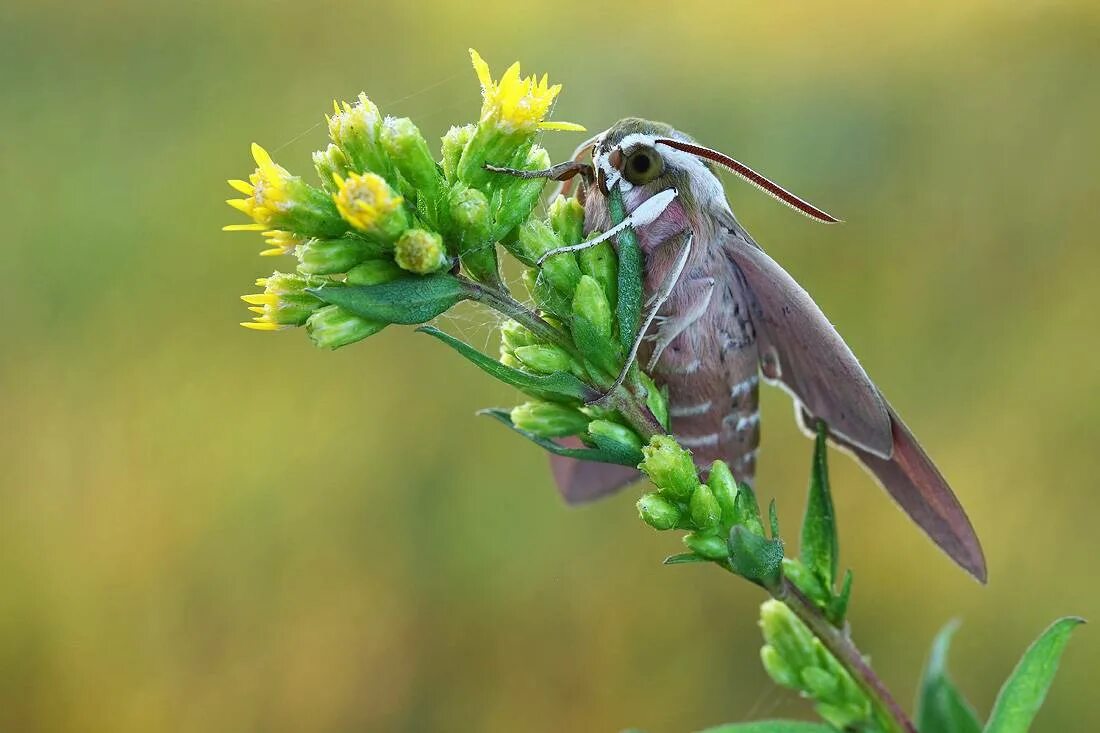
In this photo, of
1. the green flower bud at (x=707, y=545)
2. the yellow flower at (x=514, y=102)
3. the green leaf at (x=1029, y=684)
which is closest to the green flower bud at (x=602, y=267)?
the yellow flower at (x=514, y=102)

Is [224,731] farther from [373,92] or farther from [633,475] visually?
[373,92]

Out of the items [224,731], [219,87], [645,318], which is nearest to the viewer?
[645,318]

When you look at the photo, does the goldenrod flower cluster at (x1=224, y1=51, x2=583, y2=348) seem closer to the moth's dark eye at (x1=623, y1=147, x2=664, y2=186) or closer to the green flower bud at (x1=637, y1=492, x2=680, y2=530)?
the moth's dark eye at (x1=623, y1=147, x2=664, y2=186)

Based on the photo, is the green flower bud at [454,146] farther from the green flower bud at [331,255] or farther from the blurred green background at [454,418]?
the blurred green background at [454,418]

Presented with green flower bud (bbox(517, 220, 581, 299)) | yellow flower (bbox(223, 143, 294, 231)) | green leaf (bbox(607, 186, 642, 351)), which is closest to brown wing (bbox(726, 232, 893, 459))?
green leaf (bbox(607, 186, 642, 351))

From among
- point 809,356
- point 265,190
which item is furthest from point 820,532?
point 265,190

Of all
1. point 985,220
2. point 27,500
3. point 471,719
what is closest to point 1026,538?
point 985,220
